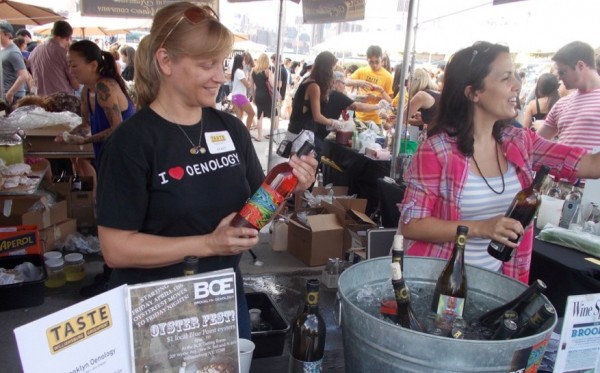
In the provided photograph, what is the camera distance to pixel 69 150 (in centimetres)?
403

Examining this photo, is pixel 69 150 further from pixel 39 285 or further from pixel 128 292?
pixel 128 292

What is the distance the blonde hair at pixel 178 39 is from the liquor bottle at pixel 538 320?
3.20ft

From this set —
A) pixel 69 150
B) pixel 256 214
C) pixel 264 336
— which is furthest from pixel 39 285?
Answer: pixel 256 214

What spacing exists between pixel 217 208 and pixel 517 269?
3.60 feet

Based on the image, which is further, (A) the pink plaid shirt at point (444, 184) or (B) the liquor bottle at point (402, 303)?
(A) the pink plaid shirt at point (444, 184)

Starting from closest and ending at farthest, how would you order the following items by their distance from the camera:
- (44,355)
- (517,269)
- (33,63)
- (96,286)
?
1. (44,355)
2. (517,269)
3. (96,286)
4. (33,63)

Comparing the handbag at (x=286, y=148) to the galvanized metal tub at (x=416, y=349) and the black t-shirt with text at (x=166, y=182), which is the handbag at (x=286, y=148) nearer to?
the black t-shirt with text at (x=166, y=182)

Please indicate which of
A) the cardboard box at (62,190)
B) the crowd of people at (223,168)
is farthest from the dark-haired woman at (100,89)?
the crowd of people at (223,168)

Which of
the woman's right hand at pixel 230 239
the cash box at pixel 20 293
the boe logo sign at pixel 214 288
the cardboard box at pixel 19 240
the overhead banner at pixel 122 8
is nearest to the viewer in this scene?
the boe logo sign at pixel 214 288

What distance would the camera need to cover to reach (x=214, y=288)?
82 cm

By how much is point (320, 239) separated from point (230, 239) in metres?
2.92

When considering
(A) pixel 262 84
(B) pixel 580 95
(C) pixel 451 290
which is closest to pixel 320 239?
(B) pixel 580 95

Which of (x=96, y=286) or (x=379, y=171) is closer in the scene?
(x=96, y=286)

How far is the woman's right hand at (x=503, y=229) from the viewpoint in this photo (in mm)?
1398
